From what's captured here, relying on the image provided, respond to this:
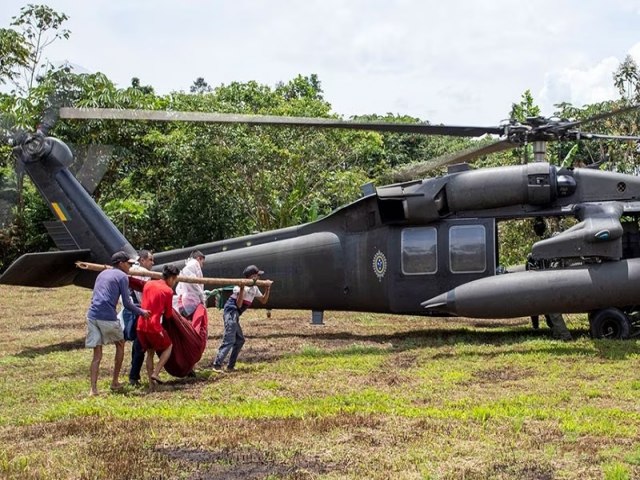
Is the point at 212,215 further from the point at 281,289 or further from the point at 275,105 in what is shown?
the point at 281,289

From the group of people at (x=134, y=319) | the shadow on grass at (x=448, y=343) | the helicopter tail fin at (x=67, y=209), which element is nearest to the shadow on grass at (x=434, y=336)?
the shadow on grass at (x=448, y=343)

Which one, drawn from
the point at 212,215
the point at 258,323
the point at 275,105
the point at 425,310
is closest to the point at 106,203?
the point at 212,215

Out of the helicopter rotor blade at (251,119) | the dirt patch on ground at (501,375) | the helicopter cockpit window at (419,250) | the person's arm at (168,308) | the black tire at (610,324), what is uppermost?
the helicopter rotor blade at (251,119)

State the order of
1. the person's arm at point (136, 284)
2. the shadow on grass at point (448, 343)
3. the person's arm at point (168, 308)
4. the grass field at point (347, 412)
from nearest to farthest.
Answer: the grass field at point (347, 412) → the person's arm at point (168, 308) → the person's arm at point (136, 284) → the shadow on grass at point (448, 343)

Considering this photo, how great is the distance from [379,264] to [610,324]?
147 inches

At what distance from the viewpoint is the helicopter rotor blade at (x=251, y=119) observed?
35.2 feet

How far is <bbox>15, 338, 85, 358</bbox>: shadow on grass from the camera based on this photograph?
1247 centimetres

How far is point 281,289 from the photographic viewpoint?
13.7 metres

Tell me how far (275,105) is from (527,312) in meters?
20.7

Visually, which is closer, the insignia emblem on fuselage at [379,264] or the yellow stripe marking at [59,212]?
the insignia emblem on fuselage at [379,264]

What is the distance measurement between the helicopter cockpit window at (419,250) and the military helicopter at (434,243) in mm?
17

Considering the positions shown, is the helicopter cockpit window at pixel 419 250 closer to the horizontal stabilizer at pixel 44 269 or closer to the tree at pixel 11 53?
the horizontal stabilizer at pixel 44 269

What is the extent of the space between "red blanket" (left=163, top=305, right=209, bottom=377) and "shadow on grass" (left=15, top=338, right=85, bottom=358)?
3.59 m

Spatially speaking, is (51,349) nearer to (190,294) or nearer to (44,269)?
(44,269)
